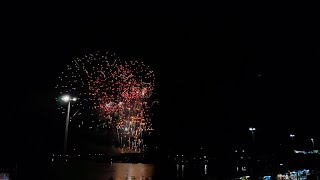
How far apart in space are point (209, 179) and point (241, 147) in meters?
59.9

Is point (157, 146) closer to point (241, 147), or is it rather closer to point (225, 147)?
point (225, 147)

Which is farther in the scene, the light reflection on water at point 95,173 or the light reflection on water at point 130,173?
the light reflection on water at point 130,173

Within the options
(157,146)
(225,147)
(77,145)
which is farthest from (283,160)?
(77,145)

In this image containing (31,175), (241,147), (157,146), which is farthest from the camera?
(241,147)

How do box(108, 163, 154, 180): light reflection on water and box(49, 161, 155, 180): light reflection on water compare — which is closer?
box(49, 161, 155, 180): light reflection on water

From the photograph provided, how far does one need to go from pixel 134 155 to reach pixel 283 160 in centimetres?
2369

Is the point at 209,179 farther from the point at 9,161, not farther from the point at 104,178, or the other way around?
the point at 9,161

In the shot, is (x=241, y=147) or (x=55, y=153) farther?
(x=241, y=147)

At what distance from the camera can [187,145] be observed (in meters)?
65.4

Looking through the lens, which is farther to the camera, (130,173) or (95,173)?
(130,173)

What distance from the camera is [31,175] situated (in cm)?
1727

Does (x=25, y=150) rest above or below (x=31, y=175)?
above

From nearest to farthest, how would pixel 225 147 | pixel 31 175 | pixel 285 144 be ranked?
pixel 31 175
pixel 225 147
pixel 285 144

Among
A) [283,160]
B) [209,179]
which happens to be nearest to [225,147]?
[283,160]
